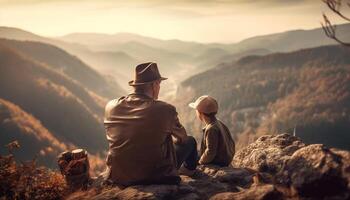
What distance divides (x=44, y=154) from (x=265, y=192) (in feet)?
397

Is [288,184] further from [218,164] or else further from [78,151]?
[78,151]

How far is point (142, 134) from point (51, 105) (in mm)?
157382

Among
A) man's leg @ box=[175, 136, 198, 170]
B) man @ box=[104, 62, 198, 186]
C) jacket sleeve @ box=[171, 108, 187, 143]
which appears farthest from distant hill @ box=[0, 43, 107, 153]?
man @ box=[104, 62, 198, 186]

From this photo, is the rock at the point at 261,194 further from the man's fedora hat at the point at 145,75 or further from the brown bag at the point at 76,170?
the brown bag at the point at 76,170

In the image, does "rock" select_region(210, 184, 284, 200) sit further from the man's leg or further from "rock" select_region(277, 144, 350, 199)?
the man's leg

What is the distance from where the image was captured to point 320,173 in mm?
6109

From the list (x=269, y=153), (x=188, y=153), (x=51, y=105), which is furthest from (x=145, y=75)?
(x=51, y=105)

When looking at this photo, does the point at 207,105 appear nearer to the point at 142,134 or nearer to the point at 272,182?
the point at 142,134

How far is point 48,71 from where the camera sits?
195 metres

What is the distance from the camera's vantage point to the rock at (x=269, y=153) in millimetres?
9562

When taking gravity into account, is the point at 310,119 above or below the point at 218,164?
below

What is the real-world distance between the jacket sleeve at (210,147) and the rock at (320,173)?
2.19 metres

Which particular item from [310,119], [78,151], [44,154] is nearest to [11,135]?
[44,154]

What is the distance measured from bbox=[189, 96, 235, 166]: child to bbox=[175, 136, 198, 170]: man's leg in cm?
43
